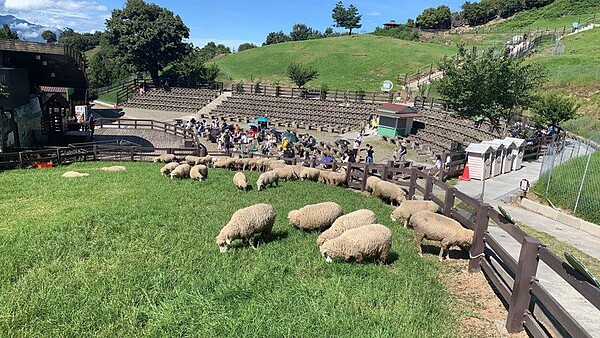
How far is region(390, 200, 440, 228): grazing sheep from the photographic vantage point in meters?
10.4

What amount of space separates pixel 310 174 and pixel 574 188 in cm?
1065

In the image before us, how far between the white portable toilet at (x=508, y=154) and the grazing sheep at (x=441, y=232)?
14065mm

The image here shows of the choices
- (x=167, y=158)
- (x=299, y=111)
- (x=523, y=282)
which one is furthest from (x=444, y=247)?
(x=299, y=111)

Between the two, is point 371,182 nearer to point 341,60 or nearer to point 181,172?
point 181,172

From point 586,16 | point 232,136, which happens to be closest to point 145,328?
point 232,136

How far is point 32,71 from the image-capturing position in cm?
2334

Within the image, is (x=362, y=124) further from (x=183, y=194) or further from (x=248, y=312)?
(x=248, y=312)

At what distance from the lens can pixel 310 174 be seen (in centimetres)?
1734

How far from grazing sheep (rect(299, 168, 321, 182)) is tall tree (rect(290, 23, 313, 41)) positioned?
121892 millimetres

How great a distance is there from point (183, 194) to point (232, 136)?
61.1ft

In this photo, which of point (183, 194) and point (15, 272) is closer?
point (15, 272)

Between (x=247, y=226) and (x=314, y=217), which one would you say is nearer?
(x=247, y=226)

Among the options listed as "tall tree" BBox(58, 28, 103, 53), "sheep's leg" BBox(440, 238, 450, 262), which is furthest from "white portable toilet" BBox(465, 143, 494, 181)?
"tall tree" BBox(58, 28, 103, 53)

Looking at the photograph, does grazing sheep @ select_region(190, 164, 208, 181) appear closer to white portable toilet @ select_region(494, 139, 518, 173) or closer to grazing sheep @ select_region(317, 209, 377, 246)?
grazing sheep @ select_region(317, 209, 377, 246)
